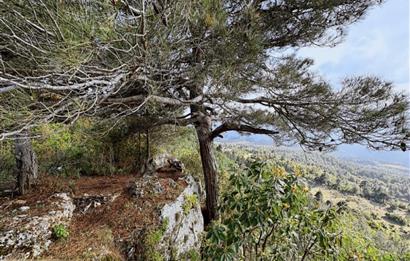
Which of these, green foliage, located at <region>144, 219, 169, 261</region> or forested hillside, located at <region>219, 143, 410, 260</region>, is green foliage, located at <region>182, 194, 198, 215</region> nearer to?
green foliage, located at <region>144, 219, 169, 261</region>

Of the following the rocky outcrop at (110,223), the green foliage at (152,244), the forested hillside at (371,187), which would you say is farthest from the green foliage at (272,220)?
the forested hillside at (371,187)

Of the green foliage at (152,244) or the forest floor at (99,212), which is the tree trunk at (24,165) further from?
the green foliage at (152,244)

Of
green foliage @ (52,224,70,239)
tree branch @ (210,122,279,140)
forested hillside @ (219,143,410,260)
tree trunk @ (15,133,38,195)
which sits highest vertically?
tree branch @ (210,122,279,140)

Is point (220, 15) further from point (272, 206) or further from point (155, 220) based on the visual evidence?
point (155, 220)

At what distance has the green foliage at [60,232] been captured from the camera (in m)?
2.80

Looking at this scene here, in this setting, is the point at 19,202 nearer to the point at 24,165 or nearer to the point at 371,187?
the point at 24,165

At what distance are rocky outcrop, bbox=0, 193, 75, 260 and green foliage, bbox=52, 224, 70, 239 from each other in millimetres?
48

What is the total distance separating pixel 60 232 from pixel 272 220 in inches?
85.1

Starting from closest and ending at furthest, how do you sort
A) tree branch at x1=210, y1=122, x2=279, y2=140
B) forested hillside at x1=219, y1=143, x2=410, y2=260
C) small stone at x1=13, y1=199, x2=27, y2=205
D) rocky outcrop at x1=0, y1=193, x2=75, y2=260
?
rocky outcrop at x1=0, y1=193, x2=75, y2=260 → small stone at x1=13, y1=199, x2=27, y2=205 → tree branch at x1=210, y1=122, x2=279, y2=140 → forested hillside at x1=219, y1=143, x2=410, y2=260

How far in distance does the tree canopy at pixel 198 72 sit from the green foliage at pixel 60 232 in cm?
121

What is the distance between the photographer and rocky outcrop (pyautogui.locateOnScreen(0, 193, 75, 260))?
2.49 meters

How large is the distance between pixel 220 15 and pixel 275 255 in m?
2.21

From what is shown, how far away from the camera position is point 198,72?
3.15 m

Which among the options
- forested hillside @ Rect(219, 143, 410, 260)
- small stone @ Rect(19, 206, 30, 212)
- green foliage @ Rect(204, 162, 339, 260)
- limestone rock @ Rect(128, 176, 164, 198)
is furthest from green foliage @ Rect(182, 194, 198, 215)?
forested hillside @ Rect(219, 143, 410, 260)
